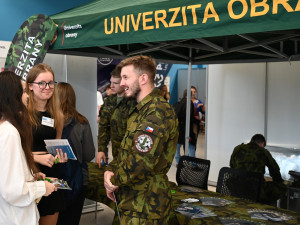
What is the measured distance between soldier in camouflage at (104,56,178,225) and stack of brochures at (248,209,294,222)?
2.22ft

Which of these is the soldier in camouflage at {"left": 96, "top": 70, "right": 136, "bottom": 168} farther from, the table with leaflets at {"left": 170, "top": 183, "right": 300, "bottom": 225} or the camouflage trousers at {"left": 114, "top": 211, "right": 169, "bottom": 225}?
the camouflage trousers at {"left": 114, "top": 211, "right": 169, "bottom": 225}

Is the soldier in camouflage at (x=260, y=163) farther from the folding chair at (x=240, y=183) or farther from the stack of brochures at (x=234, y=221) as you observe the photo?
the stack of brochures at (x=234, y=221)

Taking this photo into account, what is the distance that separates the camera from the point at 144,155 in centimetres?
207

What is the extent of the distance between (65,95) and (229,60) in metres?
3.05

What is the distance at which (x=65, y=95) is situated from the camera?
2.97m

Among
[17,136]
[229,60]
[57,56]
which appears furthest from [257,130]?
[17,136]

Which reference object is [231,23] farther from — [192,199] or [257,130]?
[257,130]

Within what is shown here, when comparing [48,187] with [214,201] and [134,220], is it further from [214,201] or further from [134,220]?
[214,201]

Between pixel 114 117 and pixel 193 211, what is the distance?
1.20 m

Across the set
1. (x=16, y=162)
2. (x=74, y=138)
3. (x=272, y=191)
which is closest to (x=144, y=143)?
(x=16, y=162)

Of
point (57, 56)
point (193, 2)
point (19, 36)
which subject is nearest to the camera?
point (193, 2)

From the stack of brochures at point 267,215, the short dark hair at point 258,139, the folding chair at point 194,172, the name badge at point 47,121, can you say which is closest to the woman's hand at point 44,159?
the name badge at point 47,121

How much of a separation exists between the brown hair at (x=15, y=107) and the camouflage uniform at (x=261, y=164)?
2.57 meters

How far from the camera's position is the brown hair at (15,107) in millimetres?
1864
